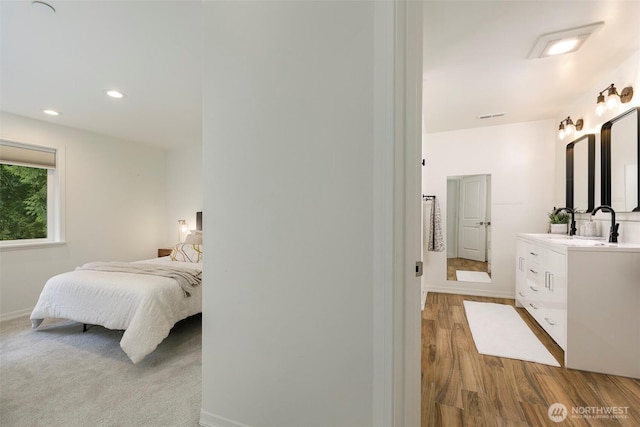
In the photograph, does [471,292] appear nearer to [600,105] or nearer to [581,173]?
[581,173]

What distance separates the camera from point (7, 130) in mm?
3291

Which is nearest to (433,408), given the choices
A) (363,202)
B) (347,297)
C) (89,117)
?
(347,297)

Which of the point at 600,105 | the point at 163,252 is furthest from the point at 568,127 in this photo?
the point at 163,252

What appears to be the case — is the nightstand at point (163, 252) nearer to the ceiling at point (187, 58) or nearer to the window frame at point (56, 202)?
the window frame at point (56, 202)

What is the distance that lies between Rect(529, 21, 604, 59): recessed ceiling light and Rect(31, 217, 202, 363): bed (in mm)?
3526

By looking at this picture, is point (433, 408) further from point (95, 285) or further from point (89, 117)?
point (89, 117)

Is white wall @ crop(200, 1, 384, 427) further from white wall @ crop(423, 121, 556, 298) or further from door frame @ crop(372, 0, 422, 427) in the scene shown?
white wall @ crop(423, 121, 556, 298)

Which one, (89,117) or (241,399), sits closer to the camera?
(241,399)

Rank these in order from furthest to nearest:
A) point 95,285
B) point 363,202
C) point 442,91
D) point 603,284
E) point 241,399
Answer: point 442,91 → point 95,285 → point 603,284 → point 241,399 → point 363,202

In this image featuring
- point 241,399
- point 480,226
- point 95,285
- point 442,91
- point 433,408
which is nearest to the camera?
point 241,399

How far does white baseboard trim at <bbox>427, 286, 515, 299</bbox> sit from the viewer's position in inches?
159

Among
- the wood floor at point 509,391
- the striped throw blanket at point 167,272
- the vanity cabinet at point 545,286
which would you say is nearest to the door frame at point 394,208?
the wood floor at point 509,391

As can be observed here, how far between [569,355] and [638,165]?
5.30ft
